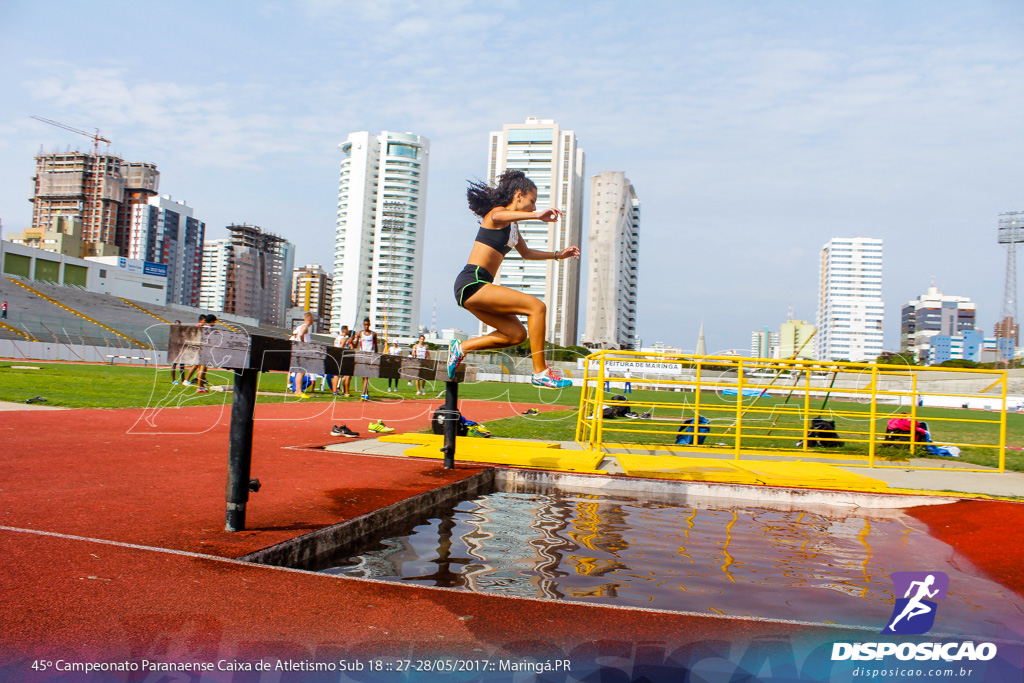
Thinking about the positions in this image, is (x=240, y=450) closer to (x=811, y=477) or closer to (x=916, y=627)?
(x=916, y=627)

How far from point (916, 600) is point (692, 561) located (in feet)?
3.75

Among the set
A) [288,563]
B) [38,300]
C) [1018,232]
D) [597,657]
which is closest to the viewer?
[597,657]

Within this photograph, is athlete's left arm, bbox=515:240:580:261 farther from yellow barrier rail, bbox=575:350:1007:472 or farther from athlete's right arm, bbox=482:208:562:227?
yellow barrier rail, bbox=575:350:1007:472

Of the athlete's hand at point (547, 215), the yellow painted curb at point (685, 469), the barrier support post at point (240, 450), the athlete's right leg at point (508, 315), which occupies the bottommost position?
the yellow painted curb at point (685, 469)

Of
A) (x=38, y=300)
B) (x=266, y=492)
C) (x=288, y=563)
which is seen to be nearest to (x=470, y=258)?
(x=266, y=492)

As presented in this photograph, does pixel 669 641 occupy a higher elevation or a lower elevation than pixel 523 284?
lower

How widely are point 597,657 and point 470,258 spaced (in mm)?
3877

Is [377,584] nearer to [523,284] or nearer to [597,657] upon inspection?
[597,657]

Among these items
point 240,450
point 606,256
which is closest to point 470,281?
point 240,450

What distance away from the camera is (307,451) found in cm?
741

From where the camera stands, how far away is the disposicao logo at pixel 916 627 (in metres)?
2.42

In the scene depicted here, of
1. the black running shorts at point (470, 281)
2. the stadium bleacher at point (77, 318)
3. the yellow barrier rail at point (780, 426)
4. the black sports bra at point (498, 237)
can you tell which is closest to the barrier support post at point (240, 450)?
the black running shorts at point (470, 281)

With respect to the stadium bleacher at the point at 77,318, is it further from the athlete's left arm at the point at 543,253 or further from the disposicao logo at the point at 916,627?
the disposicao logo at the point at 916,627

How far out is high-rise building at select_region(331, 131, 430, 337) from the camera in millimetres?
178125
